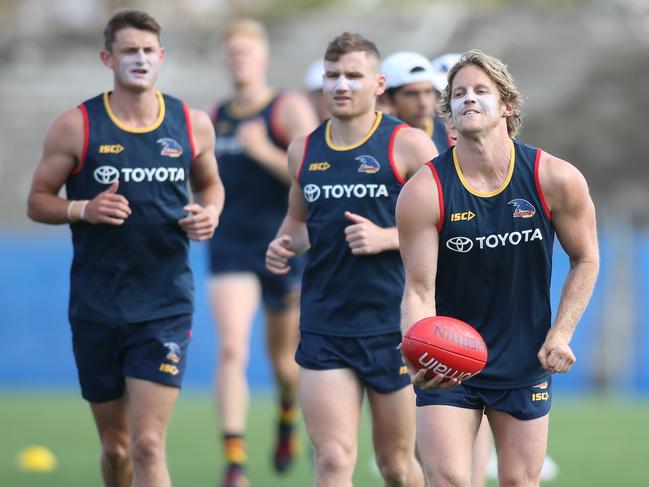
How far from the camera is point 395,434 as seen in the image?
7.32 meters

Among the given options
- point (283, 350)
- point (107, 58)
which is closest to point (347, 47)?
point (107, 58)

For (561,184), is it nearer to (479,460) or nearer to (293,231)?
(293,231)

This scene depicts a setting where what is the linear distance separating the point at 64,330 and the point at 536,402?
38.6ft

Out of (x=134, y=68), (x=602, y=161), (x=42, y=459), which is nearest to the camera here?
(x=134, y=68)

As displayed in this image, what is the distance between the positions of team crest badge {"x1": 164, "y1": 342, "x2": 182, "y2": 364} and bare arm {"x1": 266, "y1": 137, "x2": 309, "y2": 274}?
0.65m

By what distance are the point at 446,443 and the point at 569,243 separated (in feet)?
3.38

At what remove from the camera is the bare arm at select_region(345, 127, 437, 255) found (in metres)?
7.05

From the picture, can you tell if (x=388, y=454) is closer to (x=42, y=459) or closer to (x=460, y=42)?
(x=42, y=459)

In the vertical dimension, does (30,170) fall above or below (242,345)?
above

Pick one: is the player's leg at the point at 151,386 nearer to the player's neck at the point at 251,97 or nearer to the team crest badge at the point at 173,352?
the team crest badge at the point at 173,352

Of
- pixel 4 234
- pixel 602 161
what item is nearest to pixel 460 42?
pixel 602 161

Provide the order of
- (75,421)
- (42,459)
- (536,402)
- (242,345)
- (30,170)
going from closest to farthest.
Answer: (536,402), (242,345), (42,459), (75,421), (30,170)

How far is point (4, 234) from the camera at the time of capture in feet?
57.9

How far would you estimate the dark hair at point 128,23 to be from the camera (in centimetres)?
732
